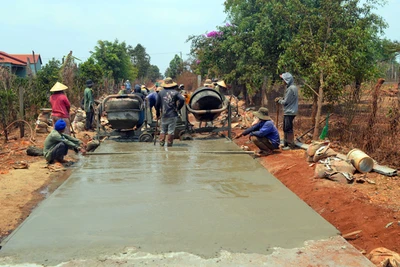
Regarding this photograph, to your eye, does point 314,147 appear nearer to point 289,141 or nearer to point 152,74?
point 289,141

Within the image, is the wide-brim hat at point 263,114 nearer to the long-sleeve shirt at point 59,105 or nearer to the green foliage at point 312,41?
the green foliage at point 312,41

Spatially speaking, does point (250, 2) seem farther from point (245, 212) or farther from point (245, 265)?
point (245, 265)

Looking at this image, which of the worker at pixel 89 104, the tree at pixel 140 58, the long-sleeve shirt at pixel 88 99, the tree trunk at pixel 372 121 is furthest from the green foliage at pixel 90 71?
the tree at pixel 140 58

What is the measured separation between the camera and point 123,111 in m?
9.30

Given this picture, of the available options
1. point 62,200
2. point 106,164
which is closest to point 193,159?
point 106,164

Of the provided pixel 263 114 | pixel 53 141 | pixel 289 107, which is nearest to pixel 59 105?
pixel 53 141

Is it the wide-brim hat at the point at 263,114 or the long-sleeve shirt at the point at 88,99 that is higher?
the long-sleeve shirt at the point at 88,99

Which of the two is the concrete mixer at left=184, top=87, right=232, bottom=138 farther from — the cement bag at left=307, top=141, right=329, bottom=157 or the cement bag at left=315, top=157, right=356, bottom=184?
the cement bag at left=315, top=157, right=356, bottom=184

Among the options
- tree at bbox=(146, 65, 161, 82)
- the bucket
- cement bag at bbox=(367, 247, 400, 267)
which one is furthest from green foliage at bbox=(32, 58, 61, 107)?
tree at bbox=(146, 65, 161, 82)

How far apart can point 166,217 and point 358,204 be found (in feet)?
7.78

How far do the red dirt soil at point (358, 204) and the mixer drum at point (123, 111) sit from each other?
4.25 m

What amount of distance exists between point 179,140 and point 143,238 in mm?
6377

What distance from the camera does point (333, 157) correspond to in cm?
623

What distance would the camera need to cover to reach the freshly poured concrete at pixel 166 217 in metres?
3.40
